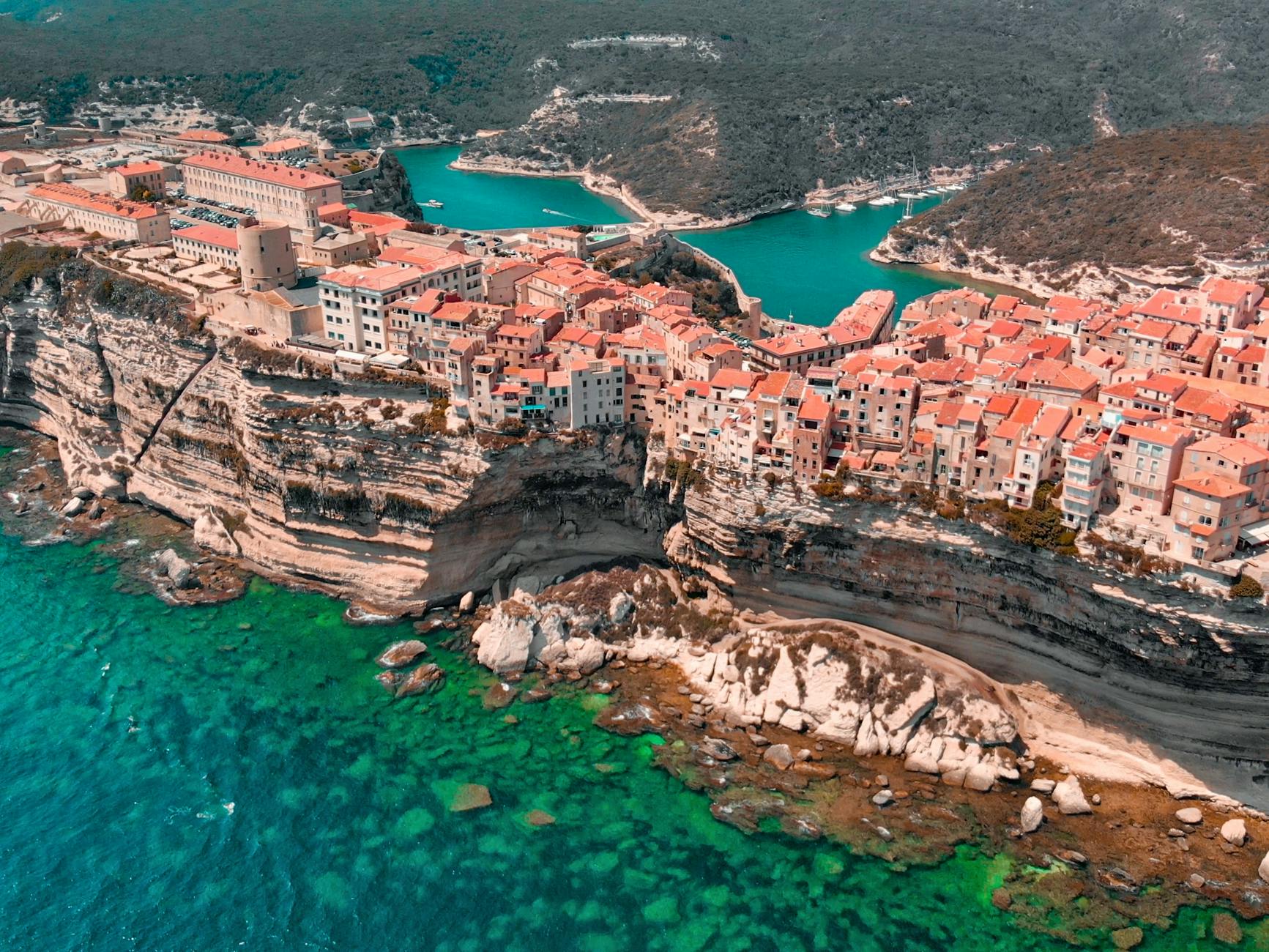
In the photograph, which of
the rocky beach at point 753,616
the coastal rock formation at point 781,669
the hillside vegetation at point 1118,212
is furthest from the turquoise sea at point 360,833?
the hillside vegetation at point 1118,212

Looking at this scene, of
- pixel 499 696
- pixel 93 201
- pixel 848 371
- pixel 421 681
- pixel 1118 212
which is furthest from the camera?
pixel 1118 212

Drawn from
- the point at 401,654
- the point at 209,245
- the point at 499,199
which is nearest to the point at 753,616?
the point at 401,654

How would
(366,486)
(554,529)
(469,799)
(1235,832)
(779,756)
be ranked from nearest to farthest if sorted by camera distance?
(1235,832) < (469,799) < (779,756) < (366,486) < (554,529)

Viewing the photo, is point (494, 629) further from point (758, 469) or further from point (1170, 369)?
point (1170, 369)

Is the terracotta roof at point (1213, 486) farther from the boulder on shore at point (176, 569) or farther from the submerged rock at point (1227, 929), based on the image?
the boulder on shore at point (176, 569)

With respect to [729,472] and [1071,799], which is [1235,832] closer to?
[1071,799]

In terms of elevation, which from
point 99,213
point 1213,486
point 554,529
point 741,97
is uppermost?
point 99,213

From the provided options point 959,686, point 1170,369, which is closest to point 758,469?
point 959,686

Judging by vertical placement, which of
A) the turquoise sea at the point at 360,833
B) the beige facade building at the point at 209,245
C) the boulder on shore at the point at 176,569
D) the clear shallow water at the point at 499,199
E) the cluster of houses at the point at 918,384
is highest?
the beige facade building at the point at 209,245
